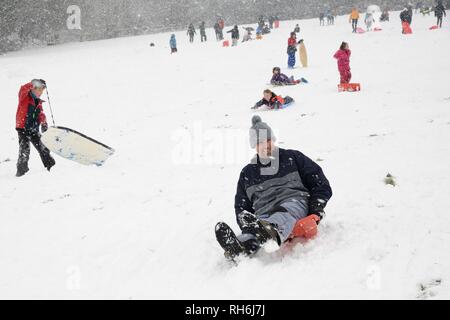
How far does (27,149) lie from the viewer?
28.8ft

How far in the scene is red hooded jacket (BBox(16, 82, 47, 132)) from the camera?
835cm

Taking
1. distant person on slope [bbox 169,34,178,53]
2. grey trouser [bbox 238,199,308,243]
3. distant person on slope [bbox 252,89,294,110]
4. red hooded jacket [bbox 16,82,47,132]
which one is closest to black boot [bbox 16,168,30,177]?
red hooded jacket [bbox 16,82,47,132]

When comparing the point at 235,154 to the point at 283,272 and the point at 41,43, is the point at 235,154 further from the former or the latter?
the point at 41,43

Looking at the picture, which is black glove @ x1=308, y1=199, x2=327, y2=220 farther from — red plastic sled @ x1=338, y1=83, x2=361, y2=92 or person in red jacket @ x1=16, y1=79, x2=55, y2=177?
red plastic sled @ x1=338, y1=83, x2=361, y2=92

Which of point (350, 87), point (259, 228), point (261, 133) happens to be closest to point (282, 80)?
point (350, 87)

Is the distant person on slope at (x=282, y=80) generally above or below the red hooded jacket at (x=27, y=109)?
below

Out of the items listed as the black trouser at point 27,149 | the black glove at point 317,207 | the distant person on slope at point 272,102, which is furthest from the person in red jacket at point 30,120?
the black glove at point 317,207

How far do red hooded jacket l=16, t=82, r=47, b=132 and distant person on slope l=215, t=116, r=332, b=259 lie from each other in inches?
229

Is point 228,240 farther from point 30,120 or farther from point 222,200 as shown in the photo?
point 30,120

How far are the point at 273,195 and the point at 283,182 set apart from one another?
174 mm

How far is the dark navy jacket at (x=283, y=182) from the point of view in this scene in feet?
14.2

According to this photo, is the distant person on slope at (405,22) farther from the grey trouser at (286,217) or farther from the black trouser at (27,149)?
the grey trouser at (286,217)
